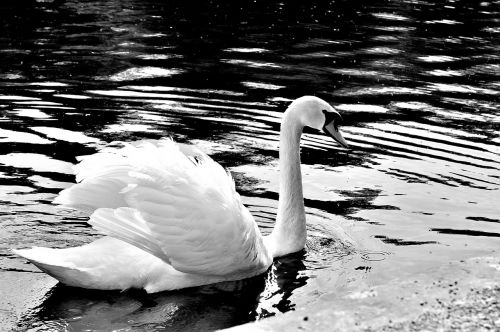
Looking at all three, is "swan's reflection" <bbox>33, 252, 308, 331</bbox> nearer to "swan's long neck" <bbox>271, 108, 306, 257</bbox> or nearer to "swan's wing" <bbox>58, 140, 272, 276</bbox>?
"swan's wing" <bbox>58, 140, 272, 276</bbox>

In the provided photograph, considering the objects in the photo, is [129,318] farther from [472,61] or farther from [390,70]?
[472,61]

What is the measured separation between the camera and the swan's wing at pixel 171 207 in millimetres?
7098

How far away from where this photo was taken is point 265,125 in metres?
12.1

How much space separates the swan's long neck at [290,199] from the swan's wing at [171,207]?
27.3 inches

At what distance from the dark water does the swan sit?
0.17 meters

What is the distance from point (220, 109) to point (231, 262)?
5573 mm

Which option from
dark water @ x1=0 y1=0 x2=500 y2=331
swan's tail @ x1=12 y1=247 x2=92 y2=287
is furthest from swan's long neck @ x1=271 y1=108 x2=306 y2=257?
swan's tail @ x1=12 y1=247 x2=92 y2=287

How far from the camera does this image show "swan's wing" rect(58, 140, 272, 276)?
7098mm

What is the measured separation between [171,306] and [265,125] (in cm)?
524

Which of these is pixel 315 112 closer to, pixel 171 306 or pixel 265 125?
pixel 171 306

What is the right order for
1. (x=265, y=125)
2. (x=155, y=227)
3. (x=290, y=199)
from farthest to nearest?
(x=265, y=125)
(x=290, y=199)
(x=155, y=227)

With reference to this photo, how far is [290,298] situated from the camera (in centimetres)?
730

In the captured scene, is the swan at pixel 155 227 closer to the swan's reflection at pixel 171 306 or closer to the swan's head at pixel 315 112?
the swan's reflection at pixel 171 306

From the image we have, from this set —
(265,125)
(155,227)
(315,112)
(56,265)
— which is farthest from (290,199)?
(265,125)
